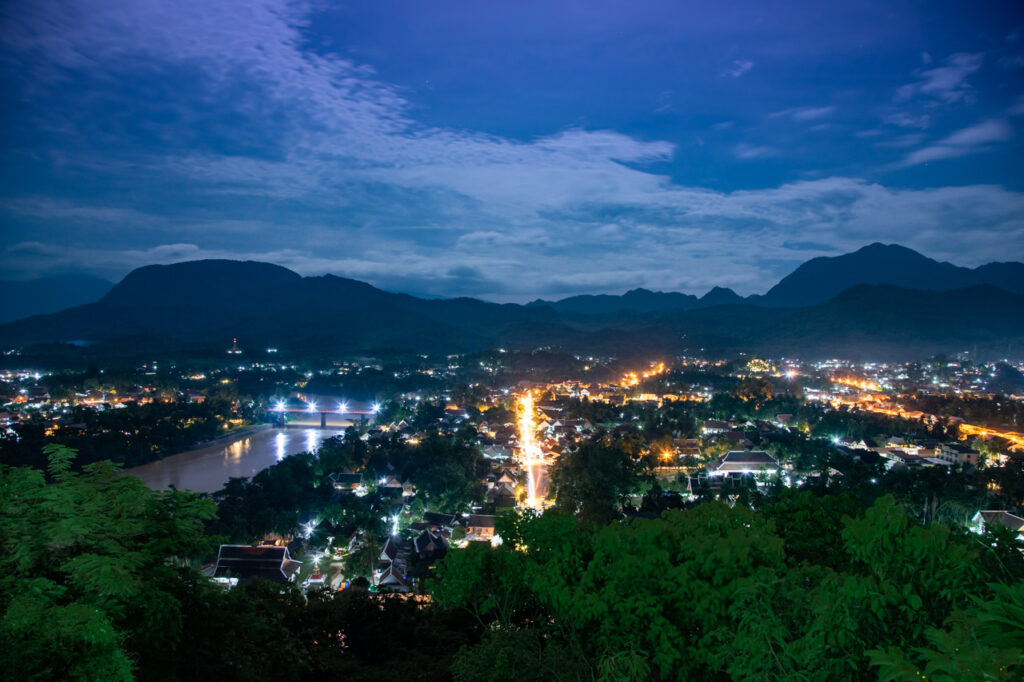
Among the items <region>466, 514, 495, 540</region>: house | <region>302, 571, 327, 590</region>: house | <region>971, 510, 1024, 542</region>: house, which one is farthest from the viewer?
<region>466, 514, 495, 540</region>: house

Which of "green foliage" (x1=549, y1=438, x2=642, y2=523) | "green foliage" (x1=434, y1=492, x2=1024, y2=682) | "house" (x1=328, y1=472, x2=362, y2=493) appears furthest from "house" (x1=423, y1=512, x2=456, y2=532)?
"green foliage" (x1=434, y1=492, x2=1024, y2=682)

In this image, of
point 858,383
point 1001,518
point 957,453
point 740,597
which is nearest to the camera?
point 740,597

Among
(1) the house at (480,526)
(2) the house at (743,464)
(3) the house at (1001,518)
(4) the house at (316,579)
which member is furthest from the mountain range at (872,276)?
(4) the house at (316,579)

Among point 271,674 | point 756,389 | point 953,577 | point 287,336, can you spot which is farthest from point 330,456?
point 287,336

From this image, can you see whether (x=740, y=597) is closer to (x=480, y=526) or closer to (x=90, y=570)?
(x=90, y=570)

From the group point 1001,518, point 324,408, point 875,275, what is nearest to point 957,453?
point 1001,518

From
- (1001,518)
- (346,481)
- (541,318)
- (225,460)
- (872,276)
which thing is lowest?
(225,460)

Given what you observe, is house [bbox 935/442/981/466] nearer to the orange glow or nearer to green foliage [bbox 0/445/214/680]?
the orange glow
